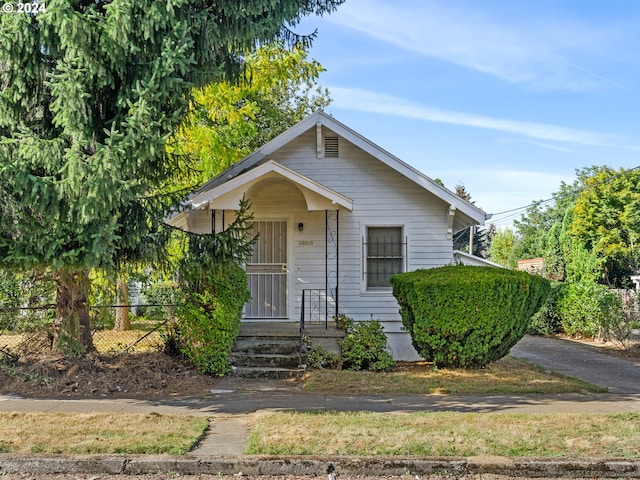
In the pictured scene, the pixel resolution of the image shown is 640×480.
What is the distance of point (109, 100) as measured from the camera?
28.1 ft

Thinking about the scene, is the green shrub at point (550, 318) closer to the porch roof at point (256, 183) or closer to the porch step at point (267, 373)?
the porch roof at point (256, 183)

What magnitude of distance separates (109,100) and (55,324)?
13.8 feet

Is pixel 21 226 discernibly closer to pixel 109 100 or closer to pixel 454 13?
pixel 109 100

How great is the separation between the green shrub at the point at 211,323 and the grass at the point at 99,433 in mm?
3034

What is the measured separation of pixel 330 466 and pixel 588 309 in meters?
15.0

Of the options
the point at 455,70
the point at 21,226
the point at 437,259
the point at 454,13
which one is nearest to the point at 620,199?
the point at 455,70

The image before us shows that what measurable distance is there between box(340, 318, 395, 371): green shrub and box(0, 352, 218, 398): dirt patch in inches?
106

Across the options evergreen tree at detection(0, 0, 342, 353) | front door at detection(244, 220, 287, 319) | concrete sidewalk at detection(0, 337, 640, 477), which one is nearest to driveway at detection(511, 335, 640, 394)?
concrete sidewalk at detection(0, 337, 640, 477)

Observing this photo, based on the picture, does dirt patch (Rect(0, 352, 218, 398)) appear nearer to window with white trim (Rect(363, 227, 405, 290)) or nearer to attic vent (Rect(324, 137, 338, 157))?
window with white trim (Rect(363, 227, 405, 290))

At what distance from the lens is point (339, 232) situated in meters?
13.1

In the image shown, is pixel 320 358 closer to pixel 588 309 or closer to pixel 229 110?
pixel 229 110

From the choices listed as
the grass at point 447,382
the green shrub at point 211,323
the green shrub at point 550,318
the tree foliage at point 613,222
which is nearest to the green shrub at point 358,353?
the grass at point 447,382

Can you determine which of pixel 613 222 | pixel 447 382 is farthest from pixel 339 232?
pixel 613 222

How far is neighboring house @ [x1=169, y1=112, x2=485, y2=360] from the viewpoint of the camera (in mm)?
12984
